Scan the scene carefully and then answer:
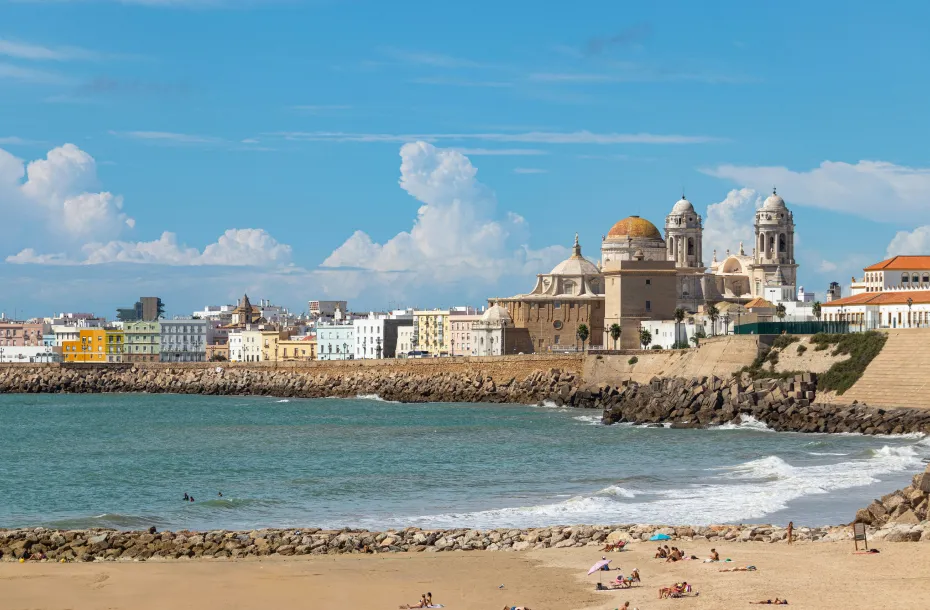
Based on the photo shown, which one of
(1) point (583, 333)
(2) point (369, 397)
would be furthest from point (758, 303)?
(2) point (369, 397)

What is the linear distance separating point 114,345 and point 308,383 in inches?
2402

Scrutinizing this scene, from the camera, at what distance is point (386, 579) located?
73.4 ft

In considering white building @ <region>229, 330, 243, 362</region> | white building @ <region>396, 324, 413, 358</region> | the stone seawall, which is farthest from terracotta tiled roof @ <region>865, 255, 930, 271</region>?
white building @ <region>229, 330, 243, 362</region>

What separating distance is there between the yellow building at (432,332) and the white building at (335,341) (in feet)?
22.2

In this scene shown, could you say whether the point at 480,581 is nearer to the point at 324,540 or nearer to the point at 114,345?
the point at 324,540

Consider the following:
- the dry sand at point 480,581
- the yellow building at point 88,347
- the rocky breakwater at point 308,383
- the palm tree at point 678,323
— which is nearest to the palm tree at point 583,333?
the palm tree at point 678,323

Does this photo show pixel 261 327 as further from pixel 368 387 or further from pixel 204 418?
pixel 204 418

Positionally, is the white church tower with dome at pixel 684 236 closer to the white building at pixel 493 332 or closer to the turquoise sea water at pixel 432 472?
the white building at pixel 493 332

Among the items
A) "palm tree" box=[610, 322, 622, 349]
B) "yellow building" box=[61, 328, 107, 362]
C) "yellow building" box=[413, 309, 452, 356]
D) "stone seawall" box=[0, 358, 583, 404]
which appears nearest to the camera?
"stone seawall" box=[0, 358, 583, 404]

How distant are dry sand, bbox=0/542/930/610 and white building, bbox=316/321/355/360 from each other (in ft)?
360

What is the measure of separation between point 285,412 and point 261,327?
72468 mm

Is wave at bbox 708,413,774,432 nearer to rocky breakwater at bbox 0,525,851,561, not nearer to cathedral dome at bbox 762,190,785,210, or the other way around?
rocky breakwater at bbox 0,525,851,561

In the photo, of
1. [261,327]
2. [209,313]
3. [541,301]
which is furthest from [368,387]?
[209,313]

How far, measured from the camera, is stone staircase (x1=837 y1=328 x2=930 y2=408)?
55.2 m
